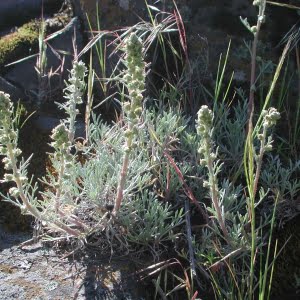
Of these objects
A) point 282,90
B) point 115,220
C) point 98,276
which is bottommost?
point 98,276

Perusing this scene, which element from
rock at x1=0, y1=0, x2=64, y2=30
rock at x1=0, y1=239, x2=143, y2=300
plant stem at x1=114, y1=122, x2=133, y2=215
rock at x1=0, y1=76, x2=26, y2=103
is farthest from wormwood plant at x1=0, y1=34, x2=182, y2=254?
rock at x1=0, y1=0, x2=64, y2=30

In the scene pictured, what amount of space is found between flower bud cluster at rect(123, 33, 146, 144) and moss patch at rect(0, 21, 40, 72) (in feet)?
4.71

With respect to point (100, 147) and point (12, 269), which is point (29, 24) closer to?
point (100, 147)

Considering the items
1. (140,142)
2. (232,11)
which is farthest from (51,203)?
(232,11)

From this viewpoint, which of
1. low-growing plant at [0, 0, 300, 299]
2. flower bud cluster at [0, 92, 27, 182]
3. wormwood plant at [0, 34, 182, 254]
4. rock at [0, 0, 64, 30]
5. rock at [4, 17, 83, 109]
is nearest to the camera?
flower bud cluster at [0, 92, 27, 182]

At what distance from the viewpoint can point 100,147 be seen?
8.97 ft

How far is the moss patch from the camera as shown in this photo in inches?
134

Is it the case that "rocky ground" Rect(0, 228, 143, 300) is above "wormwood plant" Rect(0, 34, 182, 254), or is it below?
below

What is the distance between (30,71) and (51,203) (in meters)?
1.22

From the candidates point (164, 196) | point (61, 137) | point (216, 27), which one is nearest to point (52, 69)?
point (216, 27)

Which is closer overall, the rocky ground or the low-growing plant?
the low-growing plant

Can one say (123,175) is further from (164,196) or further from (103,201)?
(164,196)

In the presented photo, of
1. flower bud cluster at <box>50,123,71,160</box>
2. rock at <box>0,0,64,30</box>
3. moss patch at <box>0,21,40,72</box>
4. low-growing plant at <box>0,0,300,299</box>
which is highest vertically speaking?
flower bud cluster at <box>50,123,71,160</box>

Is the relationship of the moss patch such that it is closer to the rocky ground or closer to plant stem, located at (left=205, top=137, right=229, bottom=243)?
the rocky ground
